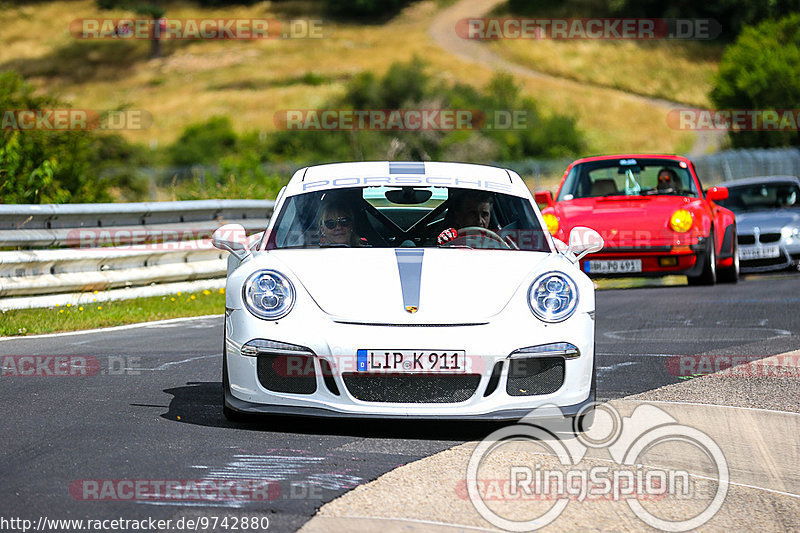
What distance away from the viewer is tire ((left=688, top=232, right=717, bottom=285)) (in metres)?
14.1

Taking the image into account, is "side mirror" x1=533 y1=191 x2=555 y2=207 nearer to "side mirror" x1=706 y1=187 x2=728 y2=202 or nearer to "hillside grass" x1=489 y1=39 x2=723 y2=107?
"side mirror" x1=706 y1=187 x2=728 y2=202

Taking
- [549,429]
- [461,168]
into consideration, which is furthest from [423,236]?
[549,429]

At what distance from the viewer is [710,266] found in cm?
1422

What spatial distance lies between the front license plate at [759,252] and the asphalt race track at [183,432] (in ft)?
19.9

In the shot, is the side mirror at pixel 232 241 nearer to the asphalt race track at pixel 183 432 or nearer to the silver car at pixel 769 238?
the asphalt race track at pixel 183 432

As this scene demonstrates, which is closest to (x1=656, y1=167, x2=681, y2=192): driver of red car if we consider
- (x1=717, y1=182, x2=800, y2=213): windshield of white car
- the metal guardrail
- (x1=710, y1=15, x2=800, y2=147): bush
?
(x1=717, y1=182, x2=800, y2=213): windshield of white car


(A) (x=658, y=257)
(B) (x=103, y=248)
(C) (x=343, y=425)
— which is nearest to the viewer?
(C) (x=343, y=425)

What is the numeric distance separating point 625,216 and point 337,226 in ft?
25.2

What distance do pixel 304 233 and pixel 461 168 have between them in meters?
1.20

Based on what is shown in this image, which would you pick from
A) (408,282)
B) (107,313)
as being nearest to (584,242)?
(408,282)

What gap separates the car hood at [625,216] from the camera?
44.9 feet

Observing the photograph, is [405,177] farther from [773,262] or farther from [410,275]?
[773,262]

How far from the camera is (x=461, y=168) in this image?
727 cm

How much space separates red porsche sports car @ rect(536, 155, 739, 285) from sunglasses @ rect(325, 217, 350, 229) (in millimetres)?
6996
